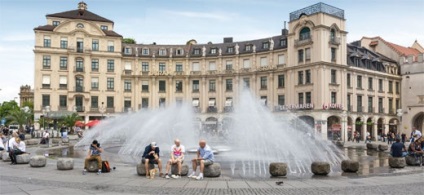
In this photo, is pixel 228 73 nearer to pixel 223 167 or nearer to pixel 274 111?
pixel 274 111

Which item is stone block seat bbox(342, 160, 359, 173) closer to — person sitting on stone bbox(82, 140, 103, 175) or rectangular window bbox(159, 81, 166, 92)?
person sitting on stone bbox(82, 140, 103, 175)

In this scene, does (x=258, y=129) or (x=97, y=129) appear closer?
(x=258, y=129)

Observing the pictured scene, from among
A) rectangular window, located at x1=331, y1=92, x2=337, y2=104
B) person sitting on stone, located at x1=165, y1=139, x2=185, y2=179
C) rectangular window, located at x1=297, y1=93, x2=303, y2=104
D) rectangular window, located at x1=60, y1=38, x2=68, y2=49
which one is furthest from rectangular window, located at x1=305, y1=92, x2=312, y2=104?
person sitting on stone, located at x1=165, y1=139, x2=185, y2=179

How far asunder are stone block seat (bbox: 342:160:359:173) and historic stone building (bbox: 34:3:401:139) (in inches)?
1720

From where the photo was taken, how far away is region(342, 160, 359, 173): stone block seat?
19.2m

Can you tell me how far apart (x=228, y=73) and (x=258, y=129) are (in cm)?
4786

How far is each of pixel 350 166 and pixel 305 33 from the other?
48.6m

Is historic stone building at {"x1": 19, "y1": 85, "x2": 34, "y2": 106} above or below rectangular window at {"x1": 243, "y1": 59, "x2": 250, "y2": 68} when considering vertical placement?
below

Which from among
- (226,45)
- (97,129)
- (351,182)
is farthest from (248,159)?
(226,45)

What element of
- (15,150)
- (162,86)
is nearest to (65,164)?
(15,150)

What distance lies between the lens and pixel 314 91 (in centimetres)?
6347

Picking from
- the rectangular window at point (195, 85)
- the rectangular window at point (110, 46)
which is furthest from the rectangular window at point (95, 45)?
the rectangular window at point (195, 85)

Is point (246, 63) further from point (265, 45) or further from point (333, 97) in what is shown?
point (333, 97)

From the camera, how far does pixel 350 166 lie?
63.3 feet
